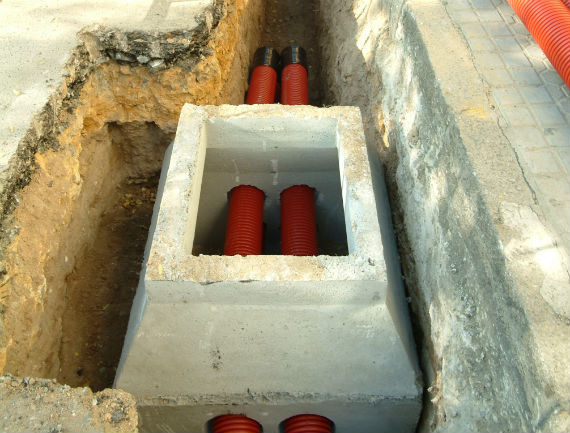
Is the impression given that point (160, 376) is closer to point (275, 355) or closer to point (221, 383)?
point (221, 383)

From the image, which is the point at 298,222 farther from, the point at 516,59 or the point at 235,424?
the point at 516,59

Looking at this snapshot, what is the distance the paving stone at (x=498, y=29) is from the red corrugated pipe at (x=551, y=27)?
0.50 ft

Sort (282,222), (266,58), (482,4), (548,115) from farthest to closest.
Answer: (266,58) → (282,222) → (482,4) → (548,115)

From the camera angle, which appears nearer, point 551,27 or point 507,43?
point 551,27

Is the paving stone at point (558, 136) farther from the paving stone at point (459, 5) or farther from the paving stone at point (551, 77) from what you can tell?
the paving stone at point (459, 5)

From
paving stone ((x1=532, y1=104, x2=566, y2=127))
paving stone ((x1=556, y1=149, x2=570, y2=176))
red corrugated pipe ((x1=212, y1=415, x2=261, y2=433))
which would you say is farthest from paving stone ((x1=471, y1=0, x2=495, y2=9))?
red corrugated pipe ((x1=212, y1=415, x2=261, y2=433))

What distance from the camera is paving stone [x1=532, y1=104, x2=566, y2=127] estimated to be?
2.75 meters

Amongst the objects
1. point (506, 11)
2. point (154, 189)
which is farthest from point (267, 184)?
point (506, 11)

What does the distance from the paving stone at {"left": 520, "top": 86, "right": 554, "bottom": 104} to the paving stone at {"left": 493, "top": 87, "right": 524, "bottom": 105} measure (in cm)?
4

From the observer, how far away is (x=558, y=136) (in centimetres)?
268

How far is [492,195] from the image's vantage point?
233 cm

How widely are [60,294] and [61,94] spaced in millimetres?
1359

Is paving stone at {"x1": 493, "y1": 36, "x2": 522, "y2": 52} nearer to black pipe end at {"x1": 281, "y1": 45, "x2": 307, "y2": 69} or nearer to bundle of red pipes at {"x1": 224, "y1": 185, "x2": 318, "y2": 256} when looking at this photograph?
bundle of red pipes at {"x1": 224, "y1": 185, "x2": 318, "y2": 256}

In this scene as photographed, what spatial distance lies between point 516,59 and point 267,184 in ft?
6.48
